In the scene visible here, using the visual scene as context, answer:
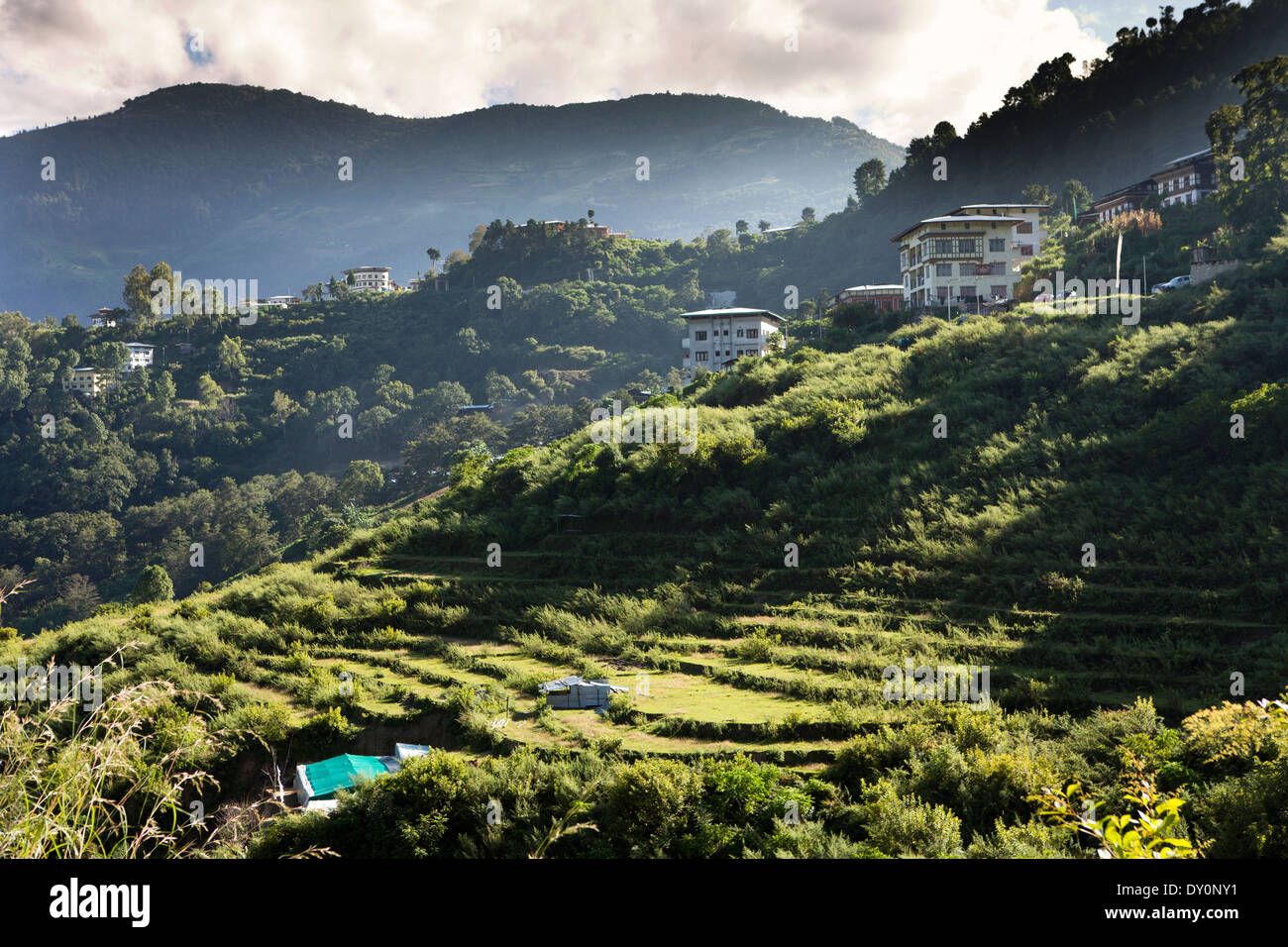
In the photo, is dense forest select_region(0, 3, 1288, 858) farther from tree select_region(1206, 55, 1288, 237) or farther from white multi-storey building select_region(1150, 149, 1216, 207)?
white multi-storey building select_region(1150, 149, 1216, 207)

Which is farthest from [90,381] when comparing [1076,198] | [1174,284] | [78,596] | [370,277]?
[1174,284]

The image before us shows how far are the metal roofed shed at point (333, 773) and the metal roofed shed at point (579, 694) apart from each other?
3.63m

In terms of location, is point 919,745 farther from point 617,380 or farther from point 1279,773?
point 617,380

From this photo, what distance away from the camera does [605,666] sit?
70.7ft

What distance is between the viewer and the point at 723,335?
68.9 metres

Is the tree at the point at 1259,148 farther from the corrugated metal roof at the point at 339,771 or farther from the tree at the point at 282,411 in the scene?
the tree at the point at 282,411

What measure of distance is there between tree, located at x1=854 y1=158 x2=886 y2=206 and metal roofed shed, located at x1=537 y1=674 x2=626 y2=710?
105 metres

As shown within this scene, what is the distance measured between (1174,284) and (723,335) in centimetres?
3479

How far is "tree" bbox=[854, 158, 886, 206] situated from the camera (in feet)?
360

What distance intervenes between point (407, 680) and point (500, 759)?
7777mm

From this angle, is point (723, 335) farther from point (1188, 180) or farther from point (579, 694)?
point (579, 694)

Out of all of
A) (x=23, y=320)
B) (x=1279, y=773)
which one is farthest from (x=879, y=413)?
(x=23, y=320)

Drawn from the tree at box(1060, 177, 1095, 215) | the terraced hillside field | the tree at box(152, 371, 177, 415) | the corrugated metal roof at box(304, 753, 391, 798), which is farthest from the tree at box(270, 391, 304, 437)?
the corrugated metal roof at box(304, 753, 391, 798)

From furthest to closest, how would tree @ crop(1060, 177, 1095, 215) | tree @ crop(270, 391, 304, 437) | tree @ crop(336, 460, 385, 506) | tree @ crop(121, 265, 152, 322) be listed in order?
1. tree @ crop(121, 265, 152, 322)
2. tree @ crop(270, 391, 304, 437)
3. tree @ crop(336, 460, 385, 506)
4. tree @ crop(1060, 177, 1095, 215)
